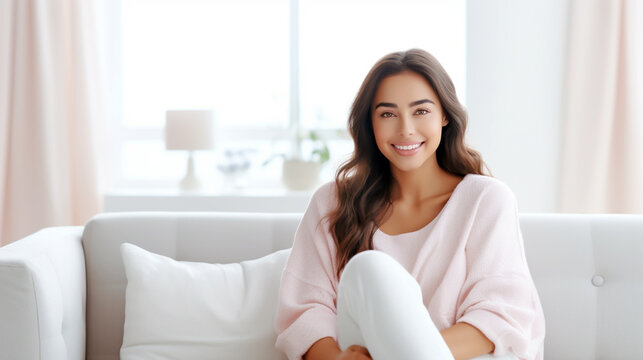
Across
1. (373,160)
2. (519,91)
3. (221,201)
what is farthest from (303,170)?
(373,160)

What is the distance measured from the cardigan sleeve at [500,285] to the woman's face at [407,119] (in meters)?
0.19

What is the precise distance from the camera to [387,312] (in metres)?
1.13

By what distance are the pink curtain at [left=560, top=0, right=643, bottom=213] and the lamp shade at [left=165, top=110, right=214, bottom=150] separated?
1766 mm

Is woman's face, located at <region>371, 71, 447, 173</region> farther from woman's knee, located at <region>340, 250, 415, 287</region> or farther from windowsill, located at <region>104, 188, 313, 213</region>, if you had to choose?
windowsill, located at <region>104, 188, 313, 213</region>

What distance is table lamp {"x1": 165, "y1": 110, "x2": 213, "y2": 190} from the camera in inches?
120

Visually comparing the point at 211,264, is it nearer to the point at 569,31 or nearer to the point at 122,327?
the point at 122,327

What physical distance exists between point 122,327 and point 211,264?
0.31m

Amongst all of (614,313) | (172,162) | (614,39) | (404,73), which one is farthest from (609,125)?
(172,162)

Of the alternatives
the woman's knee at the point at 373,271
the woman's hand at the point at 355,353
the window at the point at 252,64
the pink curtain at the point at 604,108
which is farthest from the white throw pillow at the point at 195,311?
the pink curtain at the point at 604,108

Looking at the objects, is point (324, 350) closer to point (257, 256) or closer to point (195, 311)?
point (195, 311)

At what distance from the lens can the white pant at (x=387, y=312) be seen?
43.7 inches

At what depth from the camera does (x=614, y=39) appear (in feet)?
9.82

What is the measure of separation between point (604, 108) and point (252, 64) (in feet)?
6.11

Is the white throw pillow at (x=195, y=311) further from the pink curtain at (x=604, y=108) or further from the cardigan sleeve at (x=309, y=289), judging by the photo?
the pink curtain at (x=604, y=108)
